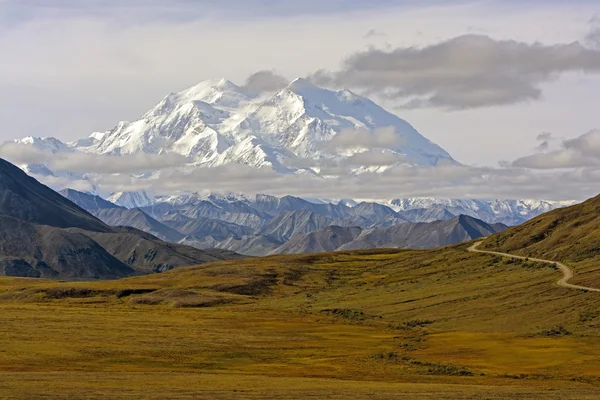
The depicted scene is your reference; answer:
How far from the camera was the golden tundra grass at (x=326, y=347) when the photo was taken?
8225 cm

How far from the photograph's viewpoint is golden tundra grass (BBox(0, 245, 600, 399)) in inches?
3238

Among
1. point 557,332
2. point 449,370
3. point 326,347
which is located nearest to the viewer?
point 449,370

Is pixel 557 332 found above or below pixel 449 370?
above

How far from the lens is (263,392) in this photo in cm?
7788

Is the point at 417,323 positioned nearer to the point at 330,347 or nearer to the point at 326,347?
the point at 330,347

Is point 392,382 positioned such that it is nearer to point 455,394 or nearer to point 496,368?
point 455,394

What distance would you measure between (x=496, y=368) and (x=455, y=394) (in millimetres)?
30080

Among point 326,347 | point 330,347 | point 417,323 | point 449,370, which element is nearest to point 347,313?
point 417,323

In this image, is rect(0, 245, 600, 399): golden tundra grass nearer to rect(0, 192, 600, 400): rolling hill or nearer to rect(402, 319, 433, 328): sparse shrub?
rect(0, 192, 600, 400): rolling hill

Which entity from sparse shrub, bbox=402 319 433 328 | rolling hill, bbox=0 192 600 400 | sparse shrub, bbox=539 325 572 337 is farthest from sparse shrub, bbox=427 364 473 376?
sparse shrub, bbox=402 319 433 328

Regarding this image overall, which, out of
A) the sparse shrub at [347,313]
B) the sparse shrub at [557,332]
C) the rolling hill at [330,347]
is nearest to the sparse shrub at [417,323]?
the rolling hill at [330,347]

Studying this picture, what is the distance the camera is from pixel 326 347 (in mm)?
126188

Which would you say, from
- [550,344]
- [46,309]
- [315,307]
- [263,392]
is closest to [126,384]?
[263,392]

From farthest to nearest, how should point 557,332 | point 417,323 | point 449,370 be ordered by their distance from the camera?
point 417,323 → point 557,332 → point 449,370
